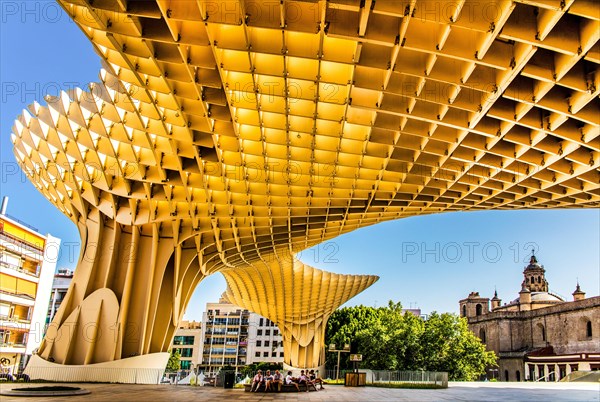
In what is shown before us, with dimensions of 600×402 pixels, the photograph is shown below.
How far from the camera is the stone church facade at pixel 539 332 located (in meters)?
83.2

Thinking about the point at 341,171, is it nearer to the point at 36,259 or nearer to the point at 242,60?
the point at 242,60

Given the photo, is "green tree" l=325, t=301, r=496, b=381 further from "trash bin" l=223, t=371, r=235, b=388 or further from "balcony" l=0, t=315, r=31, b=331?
"balcony" l=0, t=315, r=31, b=331

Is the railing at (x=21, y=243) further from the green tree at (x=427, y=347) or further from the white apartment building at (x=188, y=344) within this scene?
the white apartment building at (x=188, y=344)

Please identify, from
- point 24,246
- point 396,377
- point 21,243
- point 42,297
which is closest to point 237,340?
point 42,297

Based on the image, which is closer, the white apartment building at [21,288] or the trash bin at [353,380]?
the trash bin at [353,380]

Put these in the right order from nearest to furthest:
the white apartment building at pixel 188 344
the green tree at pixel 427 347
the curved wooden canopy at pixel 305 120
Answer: the curved wooden canopy at pixel 305 120 → the green tree at pixel 427 347 → the white apartment building at pixel 188 344

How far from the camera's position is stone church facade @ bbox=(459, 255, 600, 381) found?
83.2 m

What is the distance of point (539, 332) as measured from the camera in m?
100

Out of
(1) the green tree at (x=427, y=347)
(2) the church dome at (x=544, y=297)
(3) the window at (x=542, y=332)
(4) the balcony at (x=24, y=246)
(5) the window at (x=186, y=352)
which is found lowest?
(5) the window at (x=186, y=352)

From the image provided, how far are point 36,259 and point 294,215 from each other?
51.6 m

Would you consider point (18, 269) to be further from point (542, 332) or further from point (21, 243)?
point (542, 332)

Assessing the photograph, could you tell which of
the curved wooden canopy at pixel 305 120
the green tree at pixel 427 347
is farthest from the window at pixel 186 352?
→ the curved wooden canopy at pixel 305 120

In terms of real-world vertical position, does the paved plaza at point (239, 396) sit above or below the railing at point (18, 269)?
below

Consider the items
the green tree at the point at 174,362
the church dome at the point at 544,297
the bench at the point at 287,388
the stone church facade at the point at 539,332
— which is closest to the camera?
the bench at the point at 287,388
